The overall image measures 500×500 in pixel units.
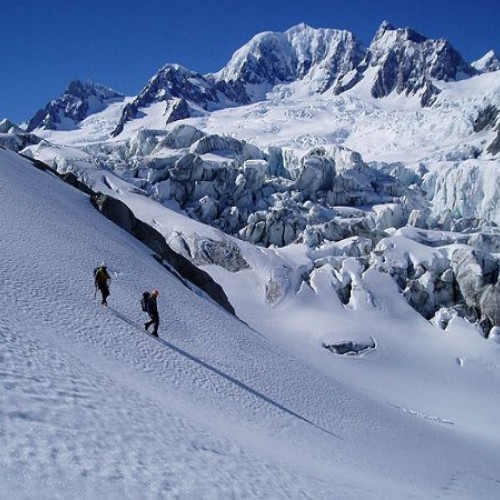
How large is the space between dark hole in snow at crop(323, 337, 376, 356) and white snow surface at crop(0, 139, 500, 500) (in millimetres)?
520

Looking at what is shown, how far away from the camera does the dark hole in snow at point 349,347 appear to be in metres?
38.2

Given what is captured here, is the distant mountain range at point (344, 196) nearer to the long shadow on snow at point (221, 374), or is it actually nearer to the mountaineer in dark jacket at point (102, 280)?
the long shadow on snow at point (221, 374)

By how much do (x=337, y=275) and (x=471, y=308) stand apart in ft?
42.6

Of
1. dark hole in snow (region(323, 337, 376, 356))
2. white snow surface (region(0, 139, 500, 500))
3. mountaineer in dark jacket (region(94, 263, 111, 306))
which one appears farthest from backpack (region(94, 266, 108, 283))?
dark hole in snow (region(323, 337, 376, 356))

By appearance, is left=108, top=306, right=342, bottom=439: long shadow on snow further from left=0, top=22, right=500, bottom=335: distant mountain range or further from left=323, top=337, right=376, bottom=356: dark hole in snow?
left=0, top=22, right=500, bottom=335: distant mountain range

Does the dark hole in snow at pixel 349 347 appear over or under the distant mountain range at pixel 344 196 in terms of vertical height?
under

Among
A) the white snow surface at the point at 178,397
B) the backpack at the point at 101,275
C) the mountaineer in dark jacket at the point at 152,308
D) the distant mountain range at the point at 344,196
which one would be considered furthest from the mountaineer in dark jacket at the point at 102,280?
the distant mountain range at the point at 344,196

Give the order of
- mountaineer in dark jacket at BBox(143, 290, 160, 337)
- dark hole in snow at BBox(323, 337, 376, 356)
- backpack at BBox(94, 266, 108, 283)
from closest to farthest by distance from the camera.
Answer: mountaineer in dark jacket at BBox(143, 290, 160, 337) < backpack at BBox(94, 266, 108, 283) < dark hole in snow at BBox(323, 337, 376, 356)

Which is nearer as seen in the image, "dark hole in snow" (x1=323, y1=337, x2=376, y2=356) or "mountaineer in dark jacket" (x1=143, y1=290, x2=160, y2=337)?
"mountaineer in dark jacket" (x1=143, y1=290, x2=160, y2=337)

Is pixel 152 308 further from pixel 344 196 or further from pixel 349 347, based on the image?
pixel 344 196

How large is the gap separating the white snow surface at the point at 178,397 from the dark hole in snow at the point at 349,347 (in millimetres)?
520

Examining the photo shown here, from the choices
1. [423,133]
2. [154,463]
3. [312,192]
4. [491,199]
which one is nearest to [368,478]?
[154,463]

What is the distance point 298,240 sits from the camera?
60156 mm

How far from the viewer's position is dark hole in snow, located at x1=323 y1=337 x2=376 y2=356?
125 feet
